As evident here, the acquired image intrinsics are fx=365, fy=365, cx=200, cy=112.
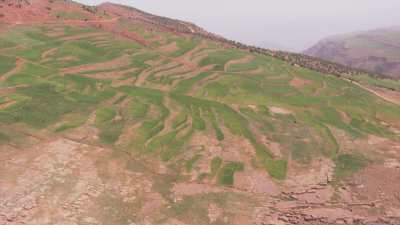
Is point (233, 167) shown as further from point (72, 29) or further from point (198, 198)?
point (72, 29)

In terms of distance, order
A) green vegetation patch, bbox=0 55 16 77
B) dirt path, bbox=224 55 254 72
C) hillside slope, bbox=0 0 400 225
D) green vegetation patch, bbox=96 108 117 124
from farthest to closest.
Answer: dirt path, bbox=224 55 254 72, green vegetation patch, bbox=0 55 16 77, green vegetation patch, bbox=96 108 117 124, hillside slope, bbox=0 0 400 225

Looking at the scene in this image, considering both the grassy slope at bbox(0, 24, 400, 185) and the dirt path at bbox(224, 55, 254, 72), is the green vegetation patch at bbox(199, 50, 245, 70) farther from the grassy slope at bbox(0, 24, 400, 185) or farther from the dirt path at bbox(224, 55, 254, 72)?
the dirt path at bbox(224, 55, 254, 72)

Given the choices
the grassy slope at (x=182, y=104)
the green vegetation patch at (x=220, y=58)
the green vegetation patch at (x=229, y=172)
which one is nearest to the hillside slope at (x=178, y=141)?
the green vegetation patch at (x=229, y=172)

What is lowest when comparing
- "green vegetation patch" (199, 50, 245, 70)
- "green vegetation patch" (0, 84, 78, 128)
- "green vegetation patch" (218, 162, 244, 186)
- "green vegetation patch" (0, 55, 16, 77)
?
"green vegetation patch" (218, 162, 244, 186)

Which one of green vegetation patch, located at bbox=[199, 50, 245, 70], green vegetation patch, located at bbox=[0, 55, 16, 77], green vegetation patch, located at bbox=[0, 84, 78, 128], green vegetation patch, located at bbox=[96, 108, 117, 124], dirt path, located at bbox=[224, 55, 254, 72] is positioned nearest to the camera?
green vegetation patch, located at bbox=[0, 84, 78, 128]

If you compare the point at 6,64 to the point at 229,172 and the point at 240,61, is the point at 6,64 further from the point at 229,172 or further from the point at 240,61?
the point at 240,61

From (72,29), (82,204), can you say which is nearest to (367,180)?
(82,204)

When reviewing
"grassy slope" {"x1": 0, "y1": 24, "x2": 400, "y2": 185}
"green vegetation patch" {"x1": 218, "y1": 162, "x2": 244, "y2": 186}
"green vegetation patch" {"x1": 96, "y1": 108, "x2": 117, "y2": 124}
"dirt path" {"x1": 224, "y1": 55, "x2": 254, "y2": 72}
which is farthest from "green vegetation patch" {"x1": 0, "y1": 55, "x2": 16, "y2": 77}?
"dirt path" {"x1": 224, "y1": 55, "x2": 254, "y2": 72}

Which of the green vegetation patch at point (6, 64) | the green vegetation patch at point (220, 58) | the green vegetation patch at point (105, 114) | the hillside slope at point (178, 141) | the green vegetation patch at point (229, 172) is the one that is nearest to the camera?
the hillside slope at point (178, 141)

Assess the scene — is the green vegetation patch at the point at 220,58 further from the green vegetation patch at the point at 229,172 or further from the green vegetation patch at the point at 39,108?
the green vegetation patch at the point at 229,172
